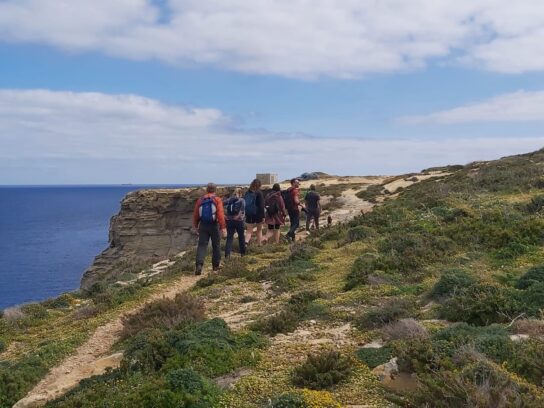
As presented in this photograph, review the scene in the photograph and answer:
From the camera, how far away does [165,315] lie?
9250 mm

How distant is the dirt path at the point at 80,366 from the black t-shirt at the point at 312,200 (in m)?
11.1

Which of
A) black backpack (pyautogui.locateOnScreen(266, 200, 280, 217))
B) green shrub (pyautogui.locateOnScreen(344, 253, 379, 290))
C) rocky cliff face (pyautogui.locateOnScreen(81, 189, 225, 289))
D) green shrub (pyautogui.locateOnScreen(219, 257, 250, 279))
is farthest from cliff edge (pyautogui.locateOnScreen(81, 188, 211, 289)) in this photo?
green shrub (pyautogui.locateOnScreen(344, 253, 379, 290))

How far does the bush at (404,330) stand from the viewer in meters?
6.48

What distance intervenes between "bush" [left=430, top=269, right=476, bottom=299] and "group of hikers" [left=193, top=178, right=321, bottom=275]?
20.5 ft

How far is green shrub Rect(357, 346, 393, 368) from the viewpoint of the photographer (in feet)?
19.7

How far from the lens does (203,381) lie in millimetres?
5422

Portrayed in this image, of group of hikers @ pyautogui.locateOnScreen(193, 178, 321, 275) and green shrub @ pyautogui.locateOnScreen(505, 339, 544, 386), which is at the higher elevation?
group of hikers @ pyautogui.locateOnScreen(193, 178, 321, 275)

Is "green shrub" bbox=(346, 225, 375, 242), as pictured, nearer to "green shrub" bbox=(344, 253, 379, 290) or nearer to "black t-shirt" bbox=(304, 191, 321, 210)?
"green shrub" bbox=(344, 253, 379, 290)

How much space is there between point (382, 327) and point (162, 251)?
117ft

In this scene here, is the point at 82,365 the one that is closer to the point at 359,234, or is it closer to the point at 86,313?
the point at 86,313

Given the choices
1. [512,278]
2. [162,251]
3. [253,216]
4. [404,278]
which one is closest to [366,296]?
[404,278]

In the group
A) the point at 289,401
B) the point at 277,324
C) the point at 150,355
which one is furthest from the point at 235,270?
the point at 289,401

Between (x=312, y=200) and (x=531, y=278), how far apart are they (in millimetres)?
12633

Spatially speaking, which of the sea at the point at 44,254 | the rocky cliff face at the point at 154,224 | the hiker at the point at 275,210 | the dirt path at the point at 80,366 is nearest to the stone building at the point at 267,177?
the rocky cliff face at the point at 154,224
